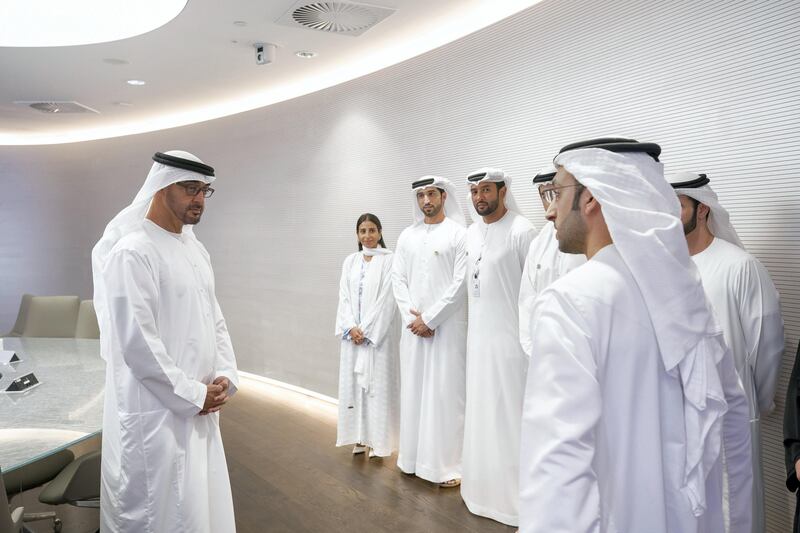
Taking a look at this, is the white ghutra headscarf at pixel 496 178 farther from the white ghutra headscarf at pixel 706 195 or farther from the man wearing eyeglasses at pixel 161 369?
the man wearing eyeglasses at pixel 161 369

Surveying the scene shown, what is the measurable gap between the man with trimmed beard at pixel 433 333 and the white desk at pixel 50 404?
1.95m

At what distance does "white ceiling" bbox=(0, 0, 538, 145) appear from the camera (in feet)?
14.0

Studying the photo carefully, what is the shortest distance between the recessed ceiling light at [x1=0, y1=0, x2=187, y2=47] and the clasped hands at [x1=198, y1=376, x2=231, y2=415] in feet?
11.7

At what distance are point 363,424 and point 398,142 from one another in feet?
7.82

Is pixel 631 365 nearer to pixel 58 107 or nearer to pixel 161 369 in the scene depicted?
pixel 161 369

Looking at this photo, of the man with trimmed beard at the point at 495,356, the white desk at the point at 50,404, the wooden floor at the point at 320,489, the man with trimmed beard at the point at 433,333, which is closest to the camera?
the white desk at the point at 50,404

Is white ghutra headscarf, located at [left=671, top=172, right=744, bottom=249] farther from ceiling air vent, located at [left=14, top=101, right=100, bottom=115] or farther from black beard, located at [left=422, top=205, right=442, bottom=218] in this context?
ceiling air vent, located at [left=14, top=101, right=100, bottom=115]

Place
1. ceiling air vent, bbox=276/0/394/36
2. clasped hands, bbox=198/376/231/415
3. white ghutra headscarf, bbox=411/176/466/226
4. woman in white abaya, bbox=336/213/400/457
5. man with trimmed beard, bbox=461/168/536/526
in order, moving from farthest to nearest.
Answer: woman in white abaya, bbox=336/213/400/457 < white ghutra headscarf, bbox=411/176/466/226 < ceiling air vent, bbox=276/0/394/36 < man with trimmed beard, bbox=461/168/536/526 < clasped hands, bbox=198/376/231/415

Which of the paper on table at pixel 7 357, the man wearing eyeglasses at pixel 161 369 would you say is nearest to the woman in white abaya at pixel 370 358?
the man wearing eyeglasses at pixel 161 369

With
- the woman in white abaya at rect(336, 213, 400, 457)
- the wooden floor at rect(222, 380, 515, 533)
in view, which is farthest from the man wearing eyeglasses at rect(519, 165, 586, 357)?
the woman in white abaya at rect(336, 213, 400, 457)

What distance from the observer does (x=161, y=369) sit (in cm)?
225

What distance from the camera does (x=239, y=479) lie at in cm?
395

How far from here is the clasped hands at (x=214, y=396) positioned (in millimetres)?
2424

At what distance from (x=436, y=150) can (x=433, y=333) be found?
1.57 meters
